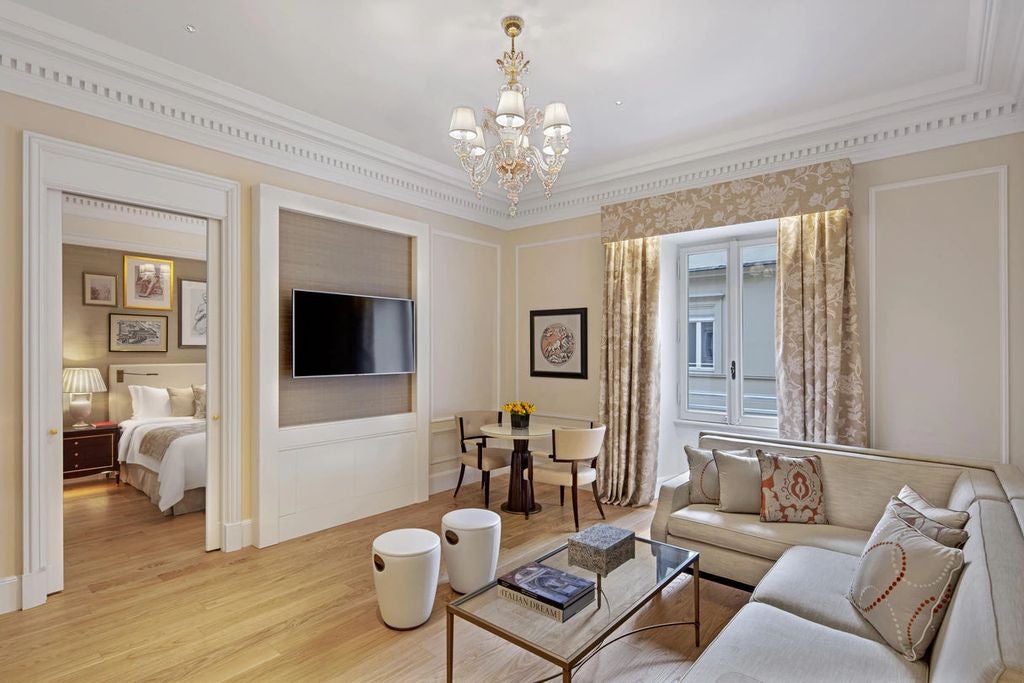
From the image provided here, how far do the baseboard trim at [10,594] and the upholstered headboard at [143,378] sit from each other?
3311mm

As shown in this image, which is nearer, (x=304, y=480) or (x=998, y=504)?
(x=998, y=504)

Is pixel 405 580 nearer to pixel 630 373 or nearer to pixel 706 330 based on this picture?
pixel 630 373

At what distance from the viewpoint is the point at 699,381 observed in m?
5.10

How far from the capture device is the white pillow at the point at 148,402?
5.73 meters

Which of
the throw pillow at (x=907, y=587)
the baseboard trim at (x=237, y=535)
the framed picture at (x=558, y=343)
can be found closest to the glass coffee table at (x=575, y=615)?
the throw pillow at (x=907, y=587)

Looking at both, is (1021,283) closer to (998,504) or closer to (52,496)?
(998,504)

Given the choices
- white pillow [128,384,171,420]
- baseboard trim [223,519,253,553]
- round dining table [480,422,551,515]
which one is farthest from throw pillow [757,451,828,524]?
white pillow [128,384,171,420]

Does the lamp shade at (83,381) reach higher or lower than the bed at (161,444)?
higher

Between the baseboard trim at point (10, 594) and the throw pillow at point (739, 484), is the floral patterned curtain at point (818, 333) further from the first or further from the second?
the baseboard trim at point (10, 594)

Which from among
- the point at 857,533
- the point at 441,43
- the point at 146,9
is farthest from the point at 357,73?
the point at 857,533

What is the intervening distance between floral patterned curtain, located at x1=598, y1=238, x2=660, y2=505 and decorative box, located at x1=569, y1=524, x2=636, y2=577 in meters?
2.35

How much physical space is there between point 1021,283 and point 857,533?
6.31ft

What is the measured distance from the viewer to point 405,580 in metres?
2.65

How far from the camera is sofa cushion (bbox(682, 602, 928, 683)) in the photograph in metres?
1.66
